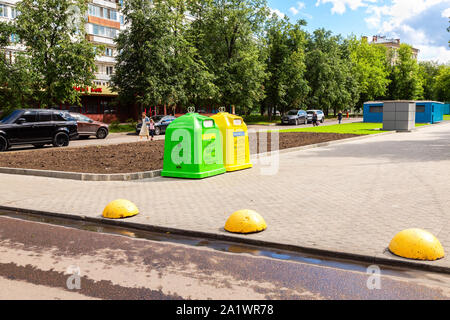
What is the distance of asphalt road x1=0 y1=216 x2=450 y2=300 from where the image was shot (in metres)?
3.86

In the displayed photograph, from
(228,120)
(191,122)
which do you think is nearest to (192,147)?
(191,122)

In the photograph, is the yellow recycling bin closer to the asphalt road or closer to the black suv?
the asphalt road

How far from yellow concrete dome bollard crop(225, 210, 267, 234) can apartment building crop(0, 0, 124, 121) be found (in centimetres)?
3944

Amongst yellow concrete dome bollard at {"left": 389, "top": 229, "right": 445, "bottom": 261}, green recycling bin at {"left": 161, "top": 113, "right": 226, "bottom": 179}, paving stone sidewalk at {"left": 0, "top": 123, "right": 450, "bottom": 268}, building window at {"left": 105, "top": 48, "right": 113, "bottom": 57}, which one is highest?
building window at {"left": 105, "top": 48, "right": 113, "bottom": 57}

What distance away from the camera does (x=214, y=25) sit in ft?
141

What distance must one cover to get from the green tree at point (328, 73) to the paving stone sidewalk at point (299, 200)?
4802 cm

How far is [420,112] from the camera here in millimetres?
43500

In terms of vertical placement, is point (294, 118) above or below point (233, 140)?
above

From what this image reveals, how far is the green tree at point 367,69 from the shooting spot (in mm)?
73562

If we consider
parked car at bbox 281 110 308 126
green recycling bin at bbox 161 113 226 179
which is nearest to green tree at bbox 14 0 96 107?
green recycling bin at bbox 161 113 226 179

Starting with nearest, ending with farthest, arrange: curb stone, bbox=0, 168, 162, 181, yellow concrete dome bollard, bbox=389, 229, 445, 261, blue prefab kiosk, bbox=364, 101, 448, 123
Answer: yellow concrete dome bollard, bbox=389, 229, 445, 261, curb stone, bbox=0, 168, 162, 181, blue prefab kiosk, bbox=364, 101, 448, 123

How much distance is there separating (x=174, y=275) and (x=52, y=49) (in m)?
27.8

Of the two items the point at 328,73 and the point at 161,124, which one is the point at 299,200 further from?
the point at 328,73
